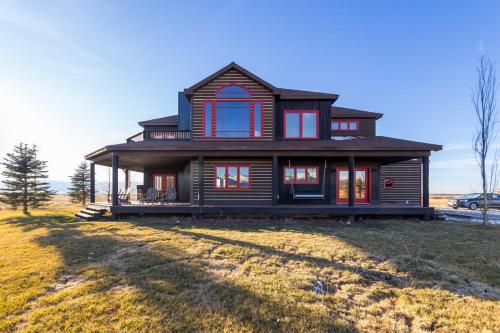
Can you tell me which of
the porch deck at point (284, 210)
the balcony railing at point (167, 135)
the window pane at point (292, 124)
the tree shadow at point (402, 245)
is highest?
the window pane at point (292, 124)

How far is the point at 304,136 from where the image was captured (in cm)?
1359

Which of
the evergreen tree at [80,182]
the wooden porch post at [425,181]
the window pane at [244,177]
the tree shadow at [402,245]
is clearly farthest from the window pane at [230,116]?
the evergreen tree at [80,182]

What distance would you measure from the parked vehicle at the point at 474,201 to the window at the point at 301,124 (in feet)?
50.4

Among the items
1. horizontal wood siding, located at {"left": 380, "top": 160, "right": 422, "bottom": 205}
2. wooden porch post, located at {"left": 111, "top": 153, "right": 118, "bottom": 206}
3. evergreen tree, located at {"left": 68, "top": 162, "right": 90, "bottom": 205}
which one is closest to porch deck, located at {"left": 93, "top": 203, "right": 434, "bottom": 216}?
wooden porch post, located at {"left": 111, "top": 153, "right": 118, "bottom": 206}

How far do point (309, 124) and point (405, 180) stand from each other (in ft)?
29.1

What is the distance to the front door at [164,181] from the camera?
671 inches

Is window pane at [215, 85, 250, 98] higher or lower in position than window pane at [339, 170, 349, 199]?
higher

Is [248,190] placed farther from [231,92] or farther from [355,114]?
[355,114]

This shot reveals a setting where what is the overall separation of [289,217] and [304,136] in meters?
4.96

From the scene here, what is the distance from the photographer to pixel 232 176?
13.1 meters

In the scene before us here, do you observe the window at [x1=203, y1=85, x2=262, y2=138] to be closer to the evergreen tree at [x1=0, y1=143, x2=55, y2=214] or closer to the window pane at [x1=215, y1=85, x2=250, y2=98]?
the window pane at [x1=215, y1=85, x2=250, y2=98]

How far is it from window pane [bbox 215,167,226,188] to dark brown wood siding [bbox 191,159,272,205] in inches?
8.8

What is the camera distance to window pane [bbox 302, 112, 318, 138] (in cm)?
1362

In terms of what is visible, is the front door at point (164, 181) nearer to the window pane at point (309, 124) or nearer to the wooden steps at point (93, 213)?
the wooden steps at point (93, 213)
